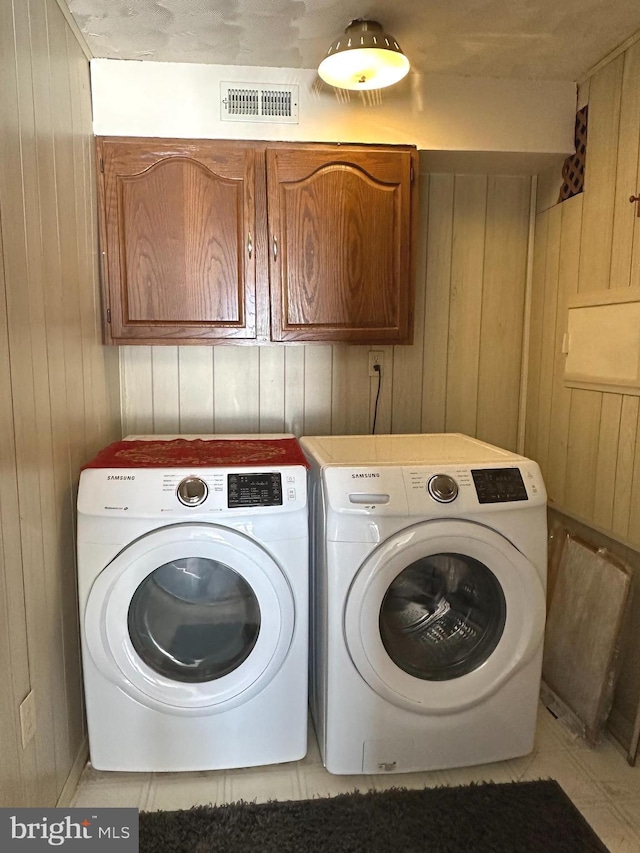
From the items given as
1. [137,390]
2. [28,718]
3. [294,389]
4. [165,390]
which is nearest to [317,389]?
[294,389]

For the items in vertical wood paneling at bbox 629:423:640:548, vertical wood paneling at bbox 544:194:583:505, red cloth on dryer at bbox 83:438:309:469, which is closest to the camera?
red cloth on dryer at bbox 83:438:309:469

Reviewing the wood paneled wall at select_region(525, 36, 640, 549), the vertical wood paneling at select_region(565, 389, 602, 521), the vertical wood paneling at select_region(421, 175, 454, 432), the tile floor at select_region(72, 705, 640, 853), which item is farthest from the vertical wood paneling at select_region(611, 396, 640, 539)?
the vertical wood paneling at select_region(421, 175, 454, 432)

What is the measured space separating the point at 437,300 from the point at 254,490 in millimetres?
1334

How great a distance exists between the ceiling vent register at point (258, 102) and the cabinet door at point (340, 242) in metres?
0.13

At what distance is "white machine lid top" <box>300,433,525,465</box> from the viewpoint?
72.1 inches

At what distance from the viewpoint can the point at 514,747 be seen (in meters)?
1.85

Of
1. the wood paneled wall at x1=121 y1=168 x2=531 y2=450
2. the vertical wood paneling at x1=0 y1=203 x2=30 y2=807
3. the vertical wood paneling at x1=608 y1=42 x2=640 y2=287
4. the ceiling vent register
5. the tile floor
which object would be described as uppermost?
the ceiling vent register

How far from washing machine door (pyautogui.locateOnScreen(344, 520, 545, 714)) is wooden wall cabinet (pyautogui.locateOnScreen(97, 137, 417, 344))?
89 centimetres

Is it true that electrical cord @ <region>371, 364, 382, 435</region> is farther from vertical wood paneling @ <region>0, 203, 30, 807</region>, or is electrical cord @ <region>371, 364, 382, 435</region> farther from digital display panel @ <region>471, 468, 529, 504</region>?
vertical wood paneling @ <region>0, 203, 30, 807</region>

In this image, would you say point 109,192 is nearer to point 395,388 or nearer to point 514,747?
point 395,388

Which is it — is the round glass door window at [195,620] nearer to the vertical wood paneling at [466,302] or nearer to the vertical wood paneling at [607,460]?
the vertical wood paneling at [607,460]

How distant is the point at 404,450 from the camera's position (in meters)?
2.00

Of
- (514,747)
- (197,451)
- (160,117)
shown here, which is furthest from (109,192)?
(514,747)

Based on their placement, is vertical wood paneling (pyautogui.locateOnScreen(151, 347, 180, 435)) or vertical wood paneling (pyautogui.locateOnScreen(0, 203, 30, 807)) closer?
vertical wood paneling (pyautogui.locateOnScreen(0, 203, 30, 807))
